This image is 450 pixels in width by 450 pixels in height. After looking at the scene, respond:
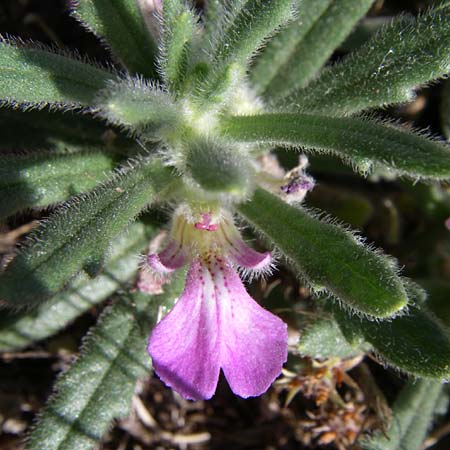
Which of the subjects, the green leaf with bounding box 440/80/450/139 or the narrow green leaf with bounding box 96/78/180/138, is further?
the green leaf with bounding box 440/80/450/139

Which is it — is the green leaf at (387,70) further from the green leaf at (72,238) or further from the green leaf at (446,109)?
the green leaf at (72,238)

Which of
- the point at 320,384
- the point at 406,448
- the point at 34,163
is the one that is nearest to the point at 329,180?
the point at 320,384

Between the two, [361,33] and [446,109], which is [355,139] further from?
[361,33]

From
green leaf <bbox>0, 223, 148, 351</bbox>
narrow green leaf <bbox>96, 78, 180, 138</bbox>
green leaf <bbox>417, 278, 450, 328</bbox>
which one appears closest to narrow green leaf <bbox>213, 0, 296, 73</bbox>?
narrow green leaf <bbox>96, 78, 180, 138</bbox>

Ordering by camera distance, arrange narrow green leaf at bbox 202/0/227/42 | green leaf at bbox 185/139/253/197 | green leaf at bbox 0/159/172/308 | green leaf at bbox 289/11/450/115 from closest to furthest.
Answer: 1. green leaf at bbox 185/139/253/197
2. green leaf at bbox 0/159/172/308
3. green leaf at bbox 289/11/450/115
4. narrow green leaf at bbox 202/0/227/42

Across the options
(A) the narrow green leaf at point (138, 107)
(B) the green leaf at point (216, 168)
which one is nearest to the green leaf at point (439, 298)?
(B) the green leaf at point (216, 168)

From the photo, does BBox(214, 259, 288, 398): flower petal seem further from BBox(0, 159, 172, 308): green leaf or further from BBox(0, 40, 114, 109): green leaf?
BBox(0, 40, 114, 109): green leaf

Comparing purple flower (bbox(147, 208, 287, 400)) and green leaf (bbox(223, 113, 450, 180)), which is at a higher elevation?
green leaf (bbox(223, 113, 450, 180))
